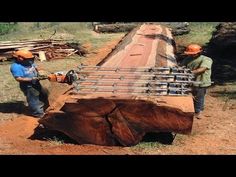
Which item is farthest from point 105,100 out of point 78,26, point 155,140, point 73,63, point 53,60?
point 78,26

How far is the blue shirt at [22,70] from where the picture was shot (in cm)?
861

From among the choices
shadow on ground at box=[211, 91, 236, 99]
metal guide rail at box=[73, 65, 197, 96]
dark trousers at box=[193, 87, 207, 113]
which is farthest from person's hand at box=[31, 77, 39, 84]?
shadow on ground at box=[211, 91, 236, 99]

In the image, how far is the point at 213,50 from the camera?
14.4 metres

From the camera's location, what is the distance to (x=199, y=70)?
838 cm

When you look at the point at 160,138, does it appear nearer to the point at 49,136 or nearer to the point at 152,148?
the point at 152,148

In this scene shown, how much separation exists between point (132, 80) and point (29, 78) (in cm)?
251

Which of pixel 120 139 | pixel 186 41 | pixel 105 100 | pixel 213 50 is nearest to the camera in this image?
pixel 105 100

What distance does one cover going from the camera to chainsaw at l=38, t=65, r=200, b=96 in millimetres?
6809

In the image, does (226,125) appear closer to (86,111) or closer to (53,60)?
(86,111)

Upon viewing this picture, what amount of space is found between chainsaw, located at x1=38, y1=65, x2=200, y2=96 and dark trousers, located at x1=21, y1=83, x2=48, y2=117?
4.01 feet

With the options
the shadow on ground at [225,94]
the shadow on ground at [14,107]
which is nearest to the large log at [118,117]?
the shadow on ground at [14,107]

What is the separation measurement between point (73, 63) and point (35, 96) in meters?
6.16

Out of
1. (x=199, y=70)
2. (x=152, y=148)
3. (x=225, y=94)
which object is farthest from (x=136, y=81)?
(x=225, y=94)

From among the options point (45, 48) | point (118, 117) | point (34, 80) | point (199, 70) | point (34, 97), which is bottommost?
point (45, 48)
